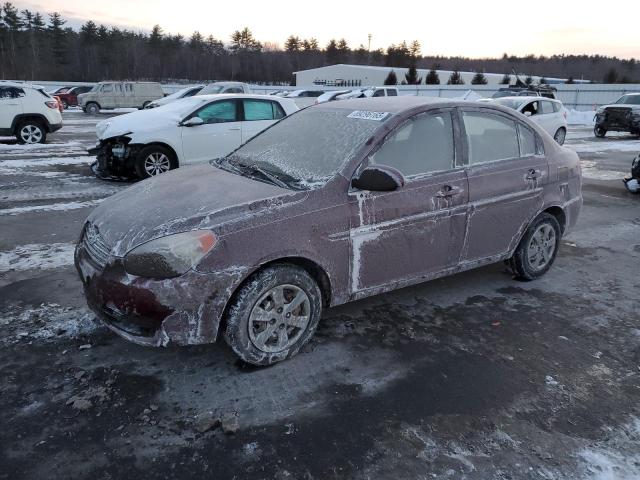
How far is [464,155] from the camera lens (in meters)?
4.14

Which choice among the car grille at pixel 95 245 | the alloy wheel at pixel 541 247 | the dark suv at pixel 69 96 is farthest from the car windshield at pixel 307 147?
the dark suv at pixel 69 96

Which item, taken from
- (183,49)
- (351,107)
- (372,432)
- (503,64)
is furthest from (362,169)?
(503,64)

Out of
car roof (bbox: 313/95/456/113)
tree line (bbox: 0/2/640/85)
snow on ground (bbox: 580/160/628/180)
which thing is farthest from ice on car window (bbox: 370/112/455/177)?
tree line (bbox: 0/2/640/85)

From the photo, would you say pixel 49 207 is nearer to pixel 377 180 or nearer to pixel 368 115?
pixel 368 115

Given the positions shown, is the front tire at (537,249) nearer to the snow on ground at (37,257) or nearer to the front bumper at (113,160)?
the snow on ground at (37,257)

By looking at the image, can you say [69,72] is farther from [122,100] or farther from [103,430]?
[103,430]

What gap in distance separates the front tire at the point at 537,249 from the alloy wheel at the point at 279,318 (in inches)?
96.4

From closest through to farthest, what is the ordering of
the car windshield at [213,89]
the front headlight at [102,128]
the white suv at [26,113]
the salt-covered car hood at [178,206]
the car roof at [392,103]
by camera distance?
the salt-covered car hood at [178,206], the car roof at [392,103], the front headlight at [102,128], the white suv at [26,113], the car windshield at [213,89]

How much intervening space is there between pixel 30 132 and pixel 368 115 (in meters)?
13.5

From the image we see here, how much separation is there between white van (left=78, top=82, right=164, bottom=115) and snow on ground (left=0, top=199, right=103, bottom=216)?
24.0 meters

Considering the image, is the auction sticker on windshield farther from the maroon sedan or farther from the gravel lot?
the gravel lot

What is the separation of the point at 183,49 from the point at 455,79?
62.3 m

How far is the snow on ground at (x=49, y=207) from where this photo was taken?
7117mm

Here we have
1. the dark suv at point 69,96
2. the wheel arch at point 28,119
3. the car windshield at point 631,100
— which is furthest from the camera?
the dark suv at point 69,96
